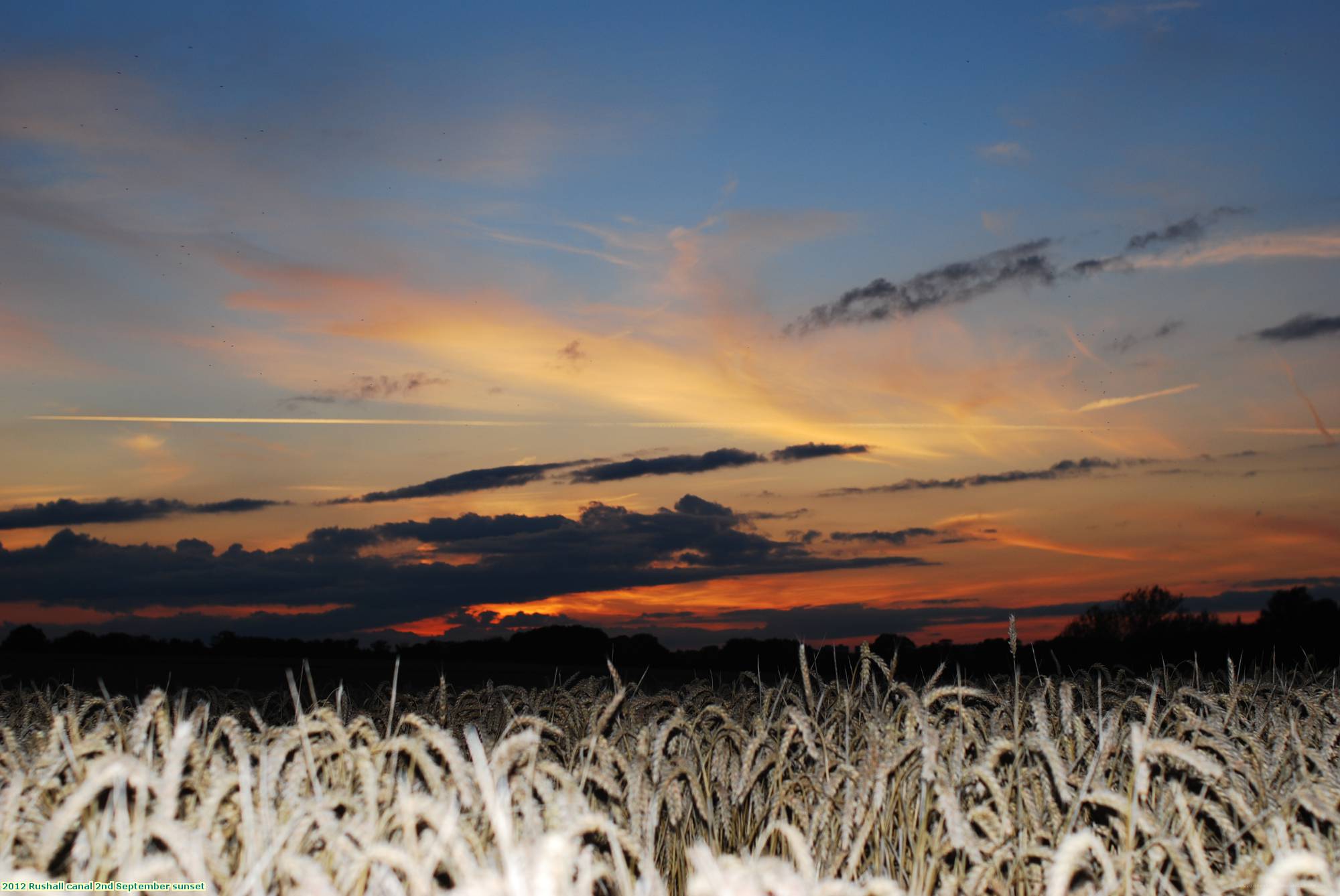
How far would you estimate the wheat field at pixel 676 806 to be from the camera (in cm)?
239

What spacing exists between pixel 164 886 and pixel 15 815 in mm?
991

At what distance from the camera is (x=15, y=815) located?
3.18 meters

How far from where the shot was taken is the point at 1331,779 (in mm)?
3908

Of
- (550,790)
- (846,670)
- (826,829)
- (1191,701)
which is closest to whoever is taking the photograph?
(550,790)

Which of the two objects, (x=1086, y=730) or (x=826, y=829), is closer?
(x=826, y=829)

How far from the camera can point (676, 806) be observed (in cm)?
342

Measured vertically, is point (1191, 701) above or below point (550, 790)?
below

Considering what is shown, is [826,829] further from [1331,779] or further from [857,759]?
[1331,779]

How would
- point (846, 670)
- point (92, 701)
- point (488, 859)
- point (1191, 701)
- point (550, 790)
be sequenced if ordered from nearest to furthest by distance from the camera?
point (488, 859) → point (550, 790) → point (92, 701) → point (1191, 701) → point (846, 670)

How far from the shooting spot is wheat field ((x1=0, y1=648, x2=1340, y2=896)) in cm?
239

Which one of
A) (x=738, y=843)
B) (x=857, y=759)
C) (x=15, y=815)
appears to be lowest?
(x=738, y=843)

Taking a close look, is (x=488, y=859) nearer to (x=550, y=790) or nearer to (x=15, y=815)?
(x=550, y=790)

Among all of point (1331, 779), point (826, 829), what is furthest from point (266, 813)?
point (1331, 779)

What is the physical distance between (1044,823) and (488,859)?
231 cm
